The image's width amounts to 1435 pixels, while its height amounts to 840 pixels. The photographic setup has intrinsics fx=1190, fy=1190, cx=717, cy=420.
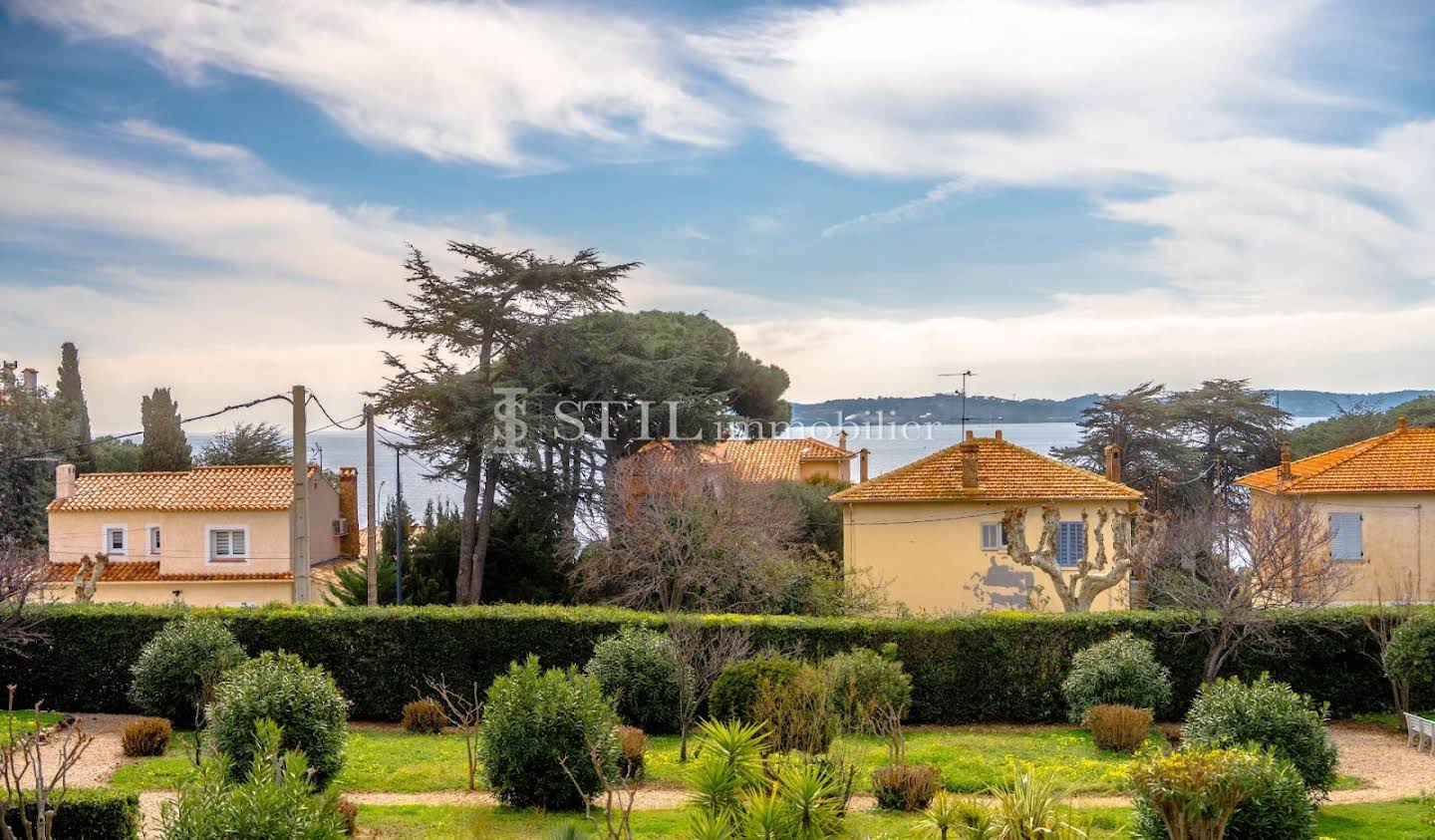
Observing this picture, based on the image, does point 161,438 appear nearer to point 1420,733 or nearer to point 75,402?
point 75,402

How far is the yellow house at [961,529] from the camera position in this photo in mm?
34125

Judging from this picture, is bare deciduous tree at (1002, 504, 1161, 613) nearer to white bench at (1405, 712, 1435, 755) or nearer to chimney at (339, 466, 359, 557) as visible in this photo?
white bench at (1405, 712, 1435, 755)

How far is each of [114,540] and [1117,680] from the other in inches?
1212

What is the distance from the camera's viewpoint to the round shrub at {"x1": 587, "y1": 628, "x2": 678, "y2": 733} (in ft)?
63.7

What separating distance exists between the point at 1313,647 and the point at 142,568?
32.2 meters

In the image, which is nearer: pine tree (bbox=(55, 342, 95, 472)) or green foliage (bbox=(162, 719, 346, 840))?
green foliage (bbox=(162, 719, 346, 840))

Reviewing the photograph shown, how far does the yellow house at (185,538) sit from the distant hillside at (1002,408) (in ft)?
124

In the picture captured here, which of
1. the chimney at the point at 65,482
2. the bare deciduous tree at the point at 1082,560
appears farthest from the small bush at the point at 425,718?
the chimney at the point at 65,482

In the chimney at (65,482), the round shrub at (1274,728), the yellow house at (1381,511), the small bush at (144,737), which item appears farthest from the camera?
the chimney at (65,482)

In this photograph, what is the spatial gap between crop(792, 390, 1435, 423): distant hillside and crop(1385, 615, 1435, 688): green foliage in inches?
1730

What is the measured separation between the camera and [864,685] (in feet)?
61.7

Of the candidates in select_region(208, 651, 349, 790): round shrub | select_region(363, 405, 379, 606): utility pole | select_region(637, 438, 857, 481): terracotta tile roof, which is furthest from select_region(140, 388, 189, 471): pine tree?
select_region(208, 651, 349, 790): round shrub

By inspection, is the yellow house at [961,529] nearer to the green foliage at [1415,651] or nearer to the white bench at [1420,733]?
the green foliage at [1415,651]

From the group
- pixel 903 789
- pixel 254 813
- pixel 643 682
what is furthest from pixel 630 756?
pixel 254 813
